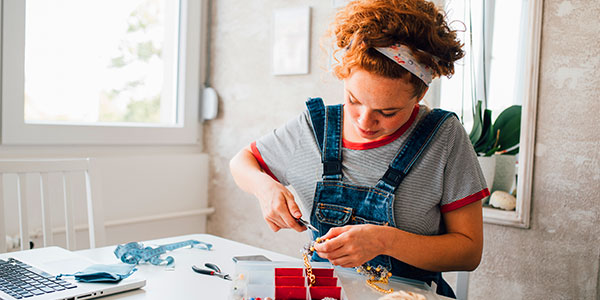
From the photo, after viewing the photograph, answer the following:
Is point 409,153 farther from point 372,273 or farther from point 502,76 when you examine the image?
point 502,76

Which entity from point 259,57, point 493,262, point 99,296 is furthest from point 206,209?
point 99,296

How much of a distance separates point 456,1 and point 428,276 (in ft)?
3.61

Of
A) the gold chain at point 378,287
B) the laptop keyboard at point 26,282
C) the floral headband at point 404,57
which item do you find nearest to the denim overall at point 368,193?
the gold chain at point 378,287

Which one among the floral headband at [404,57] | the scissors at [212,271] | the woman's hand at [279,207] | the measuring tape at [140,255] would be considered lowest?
the scissors at [212,271]

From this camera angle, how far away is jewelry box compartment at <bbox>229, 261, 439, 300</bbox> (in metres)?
0.91

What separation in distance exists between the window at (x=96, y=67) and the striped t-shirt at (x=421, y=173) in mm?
1201

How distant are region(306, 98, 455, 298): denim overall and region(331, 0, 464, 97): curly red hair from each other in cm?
15

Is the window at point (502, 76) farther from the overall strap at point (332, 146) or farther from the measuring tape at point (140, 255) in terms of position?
the measuring tape at point (140, 255)

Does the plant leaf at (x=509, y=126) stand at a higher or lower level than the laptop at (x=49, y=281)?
higher

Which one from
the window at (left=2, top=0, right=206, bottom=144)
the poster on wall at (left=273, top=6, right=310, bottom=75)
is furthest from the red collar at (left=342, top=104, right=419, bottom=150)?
the window at (left=2, top=0, right=206, bottom=144)

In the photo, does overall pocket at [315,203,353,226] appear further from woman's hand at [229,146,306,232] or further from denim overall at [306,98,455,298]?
woman's hand at [229,146,306,232]

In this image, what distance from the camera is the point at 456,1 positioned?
1831 millimetres

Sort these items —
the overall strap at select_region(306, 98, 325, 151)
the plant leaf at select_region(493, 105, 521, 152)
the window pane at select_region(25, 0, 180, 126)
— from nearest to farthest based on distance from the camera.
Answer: the overall strap at select_region(306, 98, 325, 151), the plant leaf at select_region(493, 105, 521, 152), the window pane at select_region(25, 0, 180, 126)

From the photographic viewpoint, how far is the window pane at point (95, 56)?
2057mm
